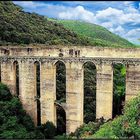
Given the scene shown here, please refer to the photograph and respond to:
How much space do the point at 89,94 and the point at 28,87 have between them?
29.1ft

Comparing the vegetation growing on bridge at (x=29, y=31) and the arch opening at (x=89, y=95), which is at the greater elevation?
the vegetation growing on bridge at (x=29, y=31)

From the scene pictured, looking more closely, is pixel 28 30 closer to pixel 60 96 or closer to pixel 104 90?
pixel 60 96

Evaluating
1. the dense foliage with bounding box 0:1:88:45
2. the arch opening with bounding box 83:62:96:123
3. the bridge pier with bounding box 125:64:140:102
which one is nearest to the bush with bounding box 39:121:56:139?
the arch opening with bounding box 83:62:96:123

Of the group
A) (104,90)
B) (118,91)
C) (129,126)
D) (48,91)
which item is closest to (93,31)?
(118,91)

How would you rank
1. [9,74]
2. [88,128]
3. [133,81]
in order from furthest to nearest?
[9,74], [88,128], [133,81]

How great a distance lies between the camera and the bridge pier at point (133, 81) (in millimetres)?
27719

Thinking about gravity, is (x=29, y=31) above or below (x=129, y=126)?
above

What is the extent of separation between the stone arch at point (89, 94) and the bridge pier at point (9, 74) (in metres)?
6.71

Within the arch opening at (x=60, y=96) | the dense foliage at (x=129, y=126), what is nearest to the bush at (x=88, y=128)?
the arch opening at (x=60, y=96)

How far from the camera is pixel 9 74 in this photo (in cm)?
3500

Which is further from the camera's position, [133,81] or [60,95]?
[60,95]

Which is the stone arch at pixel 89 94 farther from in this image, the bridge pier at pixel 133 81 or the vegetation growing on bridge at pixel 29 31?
the bridge pier at pixel 133 81

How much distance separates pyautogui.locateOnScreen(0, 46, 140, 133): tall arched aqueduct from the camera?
28906mm

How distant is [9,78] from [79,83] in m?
7.85
